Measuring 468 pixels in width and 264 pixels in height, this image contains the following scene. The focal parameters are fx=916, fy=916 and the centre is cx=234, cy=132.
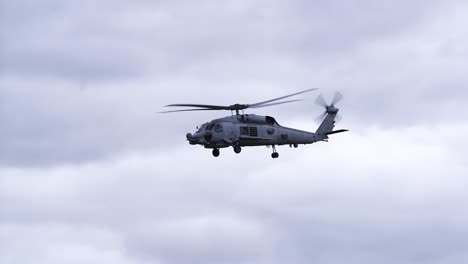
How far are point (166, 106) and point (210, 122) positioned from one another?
8.71m

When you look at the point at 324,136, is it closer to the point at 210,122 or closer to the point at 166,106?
the point at 210,122

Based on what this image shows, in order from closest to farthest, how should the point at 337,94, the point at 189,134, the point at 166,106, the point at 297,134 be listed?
the point at 166,106 < the point at 189,134 < the point at 297,134 < the point at 337,94

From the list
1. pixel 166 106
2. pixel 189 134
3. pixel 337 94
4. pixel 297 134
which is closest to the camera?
pixel 166 106

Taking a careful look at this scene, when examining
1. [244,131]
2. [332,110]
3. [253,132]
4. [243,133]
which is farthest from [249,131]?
[332,110]

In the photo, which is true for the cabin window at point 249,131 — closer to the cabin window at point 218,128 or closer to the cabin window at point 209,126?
the cabin window at point 218,128

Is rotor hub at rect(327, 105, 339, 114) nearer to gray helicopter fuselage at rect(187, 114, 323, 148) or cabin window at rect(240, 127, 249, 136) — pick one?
gray helicopter fuselage at rect(187, 114, 323, 148)

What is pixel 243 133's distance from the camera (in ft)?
318

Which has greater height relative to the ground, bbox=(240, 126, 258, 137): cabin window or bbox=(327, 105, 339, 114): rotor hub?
bbox=(327, 105, 339, 114): rotor hub

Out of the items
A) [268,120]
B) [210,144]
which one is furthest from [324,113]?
[210,144]

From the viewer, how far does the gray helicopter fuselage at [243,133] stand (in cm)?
9481

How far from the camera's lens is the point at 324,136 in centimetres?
10631

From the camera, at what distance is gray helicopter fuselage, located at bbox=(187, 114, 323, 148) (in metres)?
94.8

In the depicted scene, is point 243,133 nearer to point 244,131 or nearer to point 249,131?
point 244,131

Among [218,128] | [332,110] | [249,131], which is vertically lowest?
[218,128]
